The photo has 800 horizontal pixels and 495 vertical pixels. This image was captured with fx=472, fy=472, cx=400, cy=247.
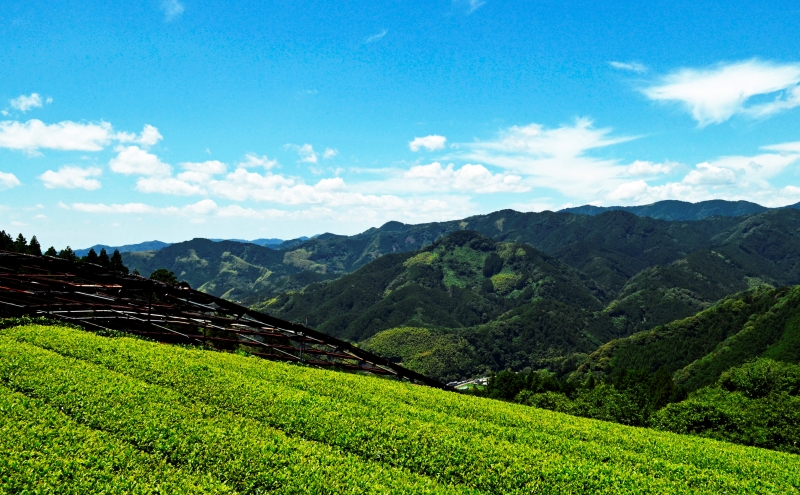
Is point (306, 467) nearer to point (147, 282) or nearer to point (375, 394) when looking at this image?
point (375, 394)

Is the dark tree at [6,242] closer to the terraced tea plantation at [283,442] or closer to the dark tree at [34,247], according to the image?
the dark tree at [34,247]

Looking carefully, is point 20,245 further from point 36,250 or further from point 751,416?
point 751,416

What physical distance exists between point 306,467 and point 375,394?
1252cm

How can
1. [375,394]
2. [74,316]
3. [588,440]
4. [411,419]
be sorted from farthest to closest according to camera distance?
[74,316] → [375,394] → [588,440] → [411,419]

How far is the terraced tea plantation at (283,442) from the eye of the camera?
47.4ft

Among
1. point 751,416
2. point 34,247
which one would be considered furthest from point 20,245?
point 751,416

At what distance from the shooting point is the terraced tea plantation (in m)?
14.5

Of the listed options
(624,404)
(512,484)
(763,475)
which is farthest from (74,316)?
(624,404)

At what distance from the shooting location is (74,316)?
124 feet

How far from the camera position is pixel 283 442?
17375 millimetres

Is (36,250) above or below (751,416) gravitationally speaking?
above

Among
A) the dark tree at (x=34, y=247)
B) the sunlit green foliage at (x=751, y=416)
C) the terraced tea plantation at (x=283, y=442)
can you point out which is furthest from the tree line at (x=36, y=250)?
the sunlit green foliage at (x=751, y=416)

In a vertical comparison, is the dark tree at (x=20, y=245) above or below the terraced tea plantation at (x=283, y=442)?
above

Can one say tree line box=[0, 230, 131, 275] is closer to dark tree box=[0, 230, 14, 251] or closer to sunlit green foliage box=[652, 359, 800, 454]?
dark tree box=[0, 230, 14, 251]
